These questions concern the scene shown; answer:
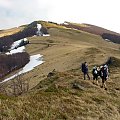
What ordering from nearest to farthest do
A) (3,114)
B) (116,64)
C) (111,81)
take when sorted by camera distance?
(3,114), (111,81), (116,64)

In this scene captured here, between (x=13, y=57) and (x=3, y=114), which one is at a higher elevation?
(x=3, y=114)

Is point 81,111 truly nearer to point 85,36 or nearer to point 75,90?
point 75,90

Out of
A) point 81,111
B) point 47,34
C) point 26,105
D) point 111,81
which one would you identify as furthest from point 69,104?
point 47,34

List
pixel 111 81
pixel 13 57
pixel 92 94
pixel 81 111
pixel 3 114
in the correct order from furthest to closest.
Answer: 1. pixel 13 57
2. pixel 111 81
3. pixel 92 94
4. pixel 81 111
5. pixel 3 114

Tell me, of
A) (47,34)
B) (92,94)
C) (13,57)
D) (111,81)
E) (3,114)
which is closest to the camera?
(3,114)

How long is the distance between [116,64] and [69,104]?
33.2 m

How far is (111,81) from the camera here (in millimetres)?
39594

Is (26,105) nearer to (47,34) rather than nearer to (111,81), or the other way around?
(111,81)

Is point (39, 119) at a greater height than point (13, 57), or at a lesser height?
greater

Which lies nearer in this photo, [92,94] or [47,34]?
[92,94]

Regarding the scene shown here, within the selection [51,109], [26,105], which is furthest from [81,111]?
[26,105]

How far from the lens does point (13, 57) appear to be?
12712 cm

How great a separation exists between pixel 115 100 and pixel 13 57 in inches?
3913

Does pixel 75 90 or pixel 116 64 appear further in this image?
pixel 116 64
